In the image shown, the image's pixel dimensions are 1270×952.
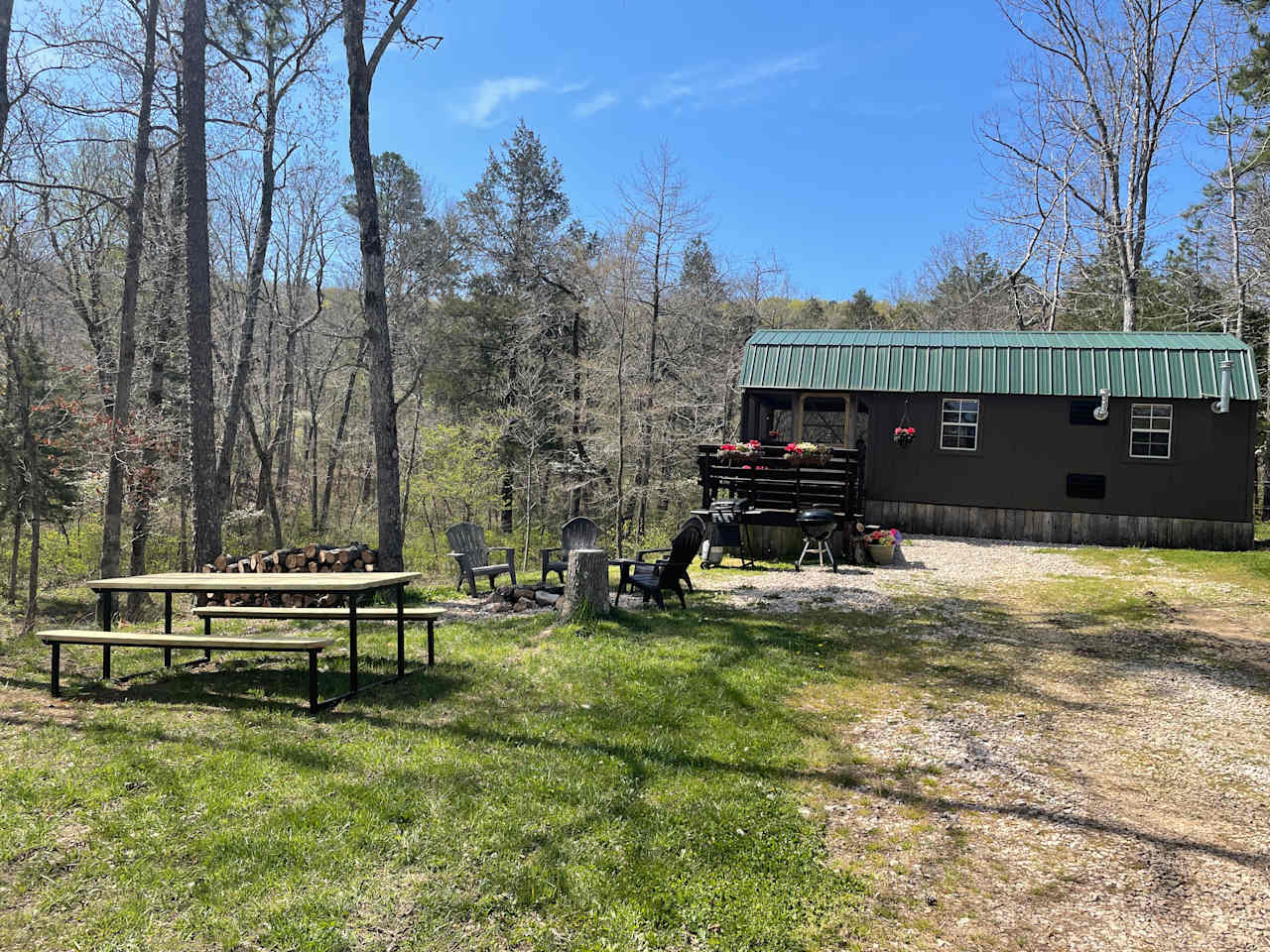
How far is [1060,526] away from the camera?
14766 mm

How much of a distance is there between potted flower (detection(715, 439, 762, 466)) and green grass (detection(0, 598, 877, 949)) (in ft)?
24.4

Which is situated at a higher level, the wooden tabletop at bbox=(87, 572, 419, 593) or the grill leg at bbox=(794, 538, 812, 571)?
the wooden tabletop at bbox=(87, 572, 419, 593)

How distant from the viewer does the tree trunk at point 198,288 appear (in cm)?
910

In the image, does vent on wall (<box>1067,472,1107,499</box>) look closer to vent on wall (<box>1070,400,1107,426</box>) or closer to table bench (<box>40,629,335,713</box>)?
vent on wall (<box>1070,400,1107,426</box>)

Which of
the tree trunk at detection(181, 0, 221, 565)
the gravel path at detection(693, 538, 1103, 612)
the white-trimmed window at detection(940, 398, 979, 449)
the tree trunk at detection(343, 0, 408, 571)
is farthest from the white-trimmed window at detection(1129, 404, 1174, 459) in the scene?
the tree trunk at detection(181, 0, 221, 565)

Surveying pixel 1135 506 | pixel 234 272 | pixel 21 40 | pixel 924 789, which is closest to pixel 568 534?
pixel 924 789

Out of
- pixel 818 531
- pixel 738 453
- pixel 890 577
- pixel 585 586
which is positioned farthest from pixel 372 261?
pixel 890 577

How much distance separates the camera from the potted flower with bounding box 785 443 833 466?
12.1m

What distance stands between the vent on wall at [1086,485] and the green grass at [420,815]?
487 inches

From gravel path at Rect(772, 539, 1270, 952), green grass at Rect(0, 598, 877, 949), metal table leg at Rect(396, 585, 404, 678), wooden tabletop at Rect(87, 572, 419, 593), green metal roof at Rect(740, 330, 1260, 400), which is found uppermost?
green metal roof at Rect(740, 330, 1260, 400)

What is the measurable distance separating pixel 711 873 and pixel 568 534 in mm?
6300

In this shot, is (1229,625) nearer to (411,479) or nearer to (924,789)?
(924,789)

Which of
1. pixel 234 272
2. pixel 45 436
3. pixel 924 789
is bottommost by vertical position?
pixel 924 789

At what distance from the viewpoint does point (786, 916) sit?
2.61 meters
